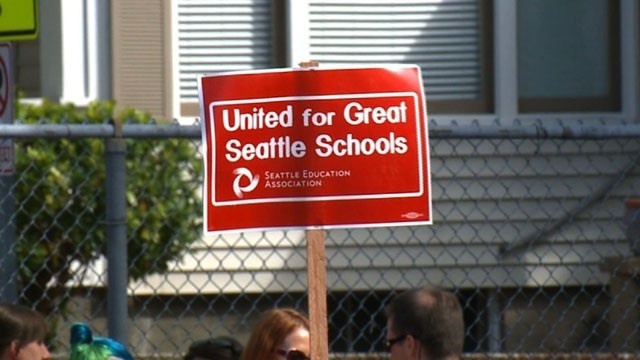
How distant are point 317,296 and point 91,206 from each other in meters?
2.81

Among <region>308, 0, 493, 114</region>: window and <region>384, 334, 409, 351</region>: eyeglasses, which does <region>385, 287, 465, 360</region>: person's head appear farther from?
<region>308, 0, 493, 114</region>: window

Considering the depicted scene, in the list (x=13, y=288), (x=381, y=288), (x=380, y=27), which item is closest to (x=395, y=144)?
(x=13, y=288)

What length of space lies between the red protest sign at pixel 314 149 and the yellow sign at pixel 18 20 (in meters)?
1.17

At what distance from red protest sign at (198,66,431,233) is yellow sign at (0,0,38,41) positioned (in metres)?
1.17

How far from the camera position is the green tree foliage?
7.70m


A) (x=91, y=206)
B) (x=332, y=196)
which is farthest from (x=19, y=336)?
(x=91, y=206)

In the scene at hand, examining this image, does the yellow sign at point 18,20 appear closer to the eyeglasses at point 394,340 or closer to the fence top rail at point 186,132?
the fence top rail at point 186,132

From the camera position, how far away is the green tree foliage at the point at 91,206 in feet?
25.3

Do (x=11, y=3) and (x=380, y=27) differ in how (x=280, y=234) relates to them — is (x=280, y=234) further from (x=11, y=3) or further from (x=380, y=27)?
(x=11, y=3)

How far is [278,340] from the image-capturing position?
17.7 ft

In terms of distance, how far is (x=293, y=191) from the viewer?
16.6 ft

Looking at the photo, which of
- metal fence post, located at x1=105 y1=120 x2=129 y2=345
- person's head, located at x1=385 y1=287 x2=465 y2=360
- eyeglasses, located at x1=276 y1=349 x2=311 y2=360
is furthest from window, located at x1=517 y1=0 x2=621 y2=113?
person's head, located at x1=385 y1=287 x2=465 y2=360

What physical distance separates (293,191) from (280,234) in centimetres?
499

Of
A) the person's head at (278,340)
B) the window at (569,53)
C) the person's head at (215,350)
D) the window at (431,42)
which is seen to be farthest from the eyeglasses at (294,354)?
the window at (569,53)
